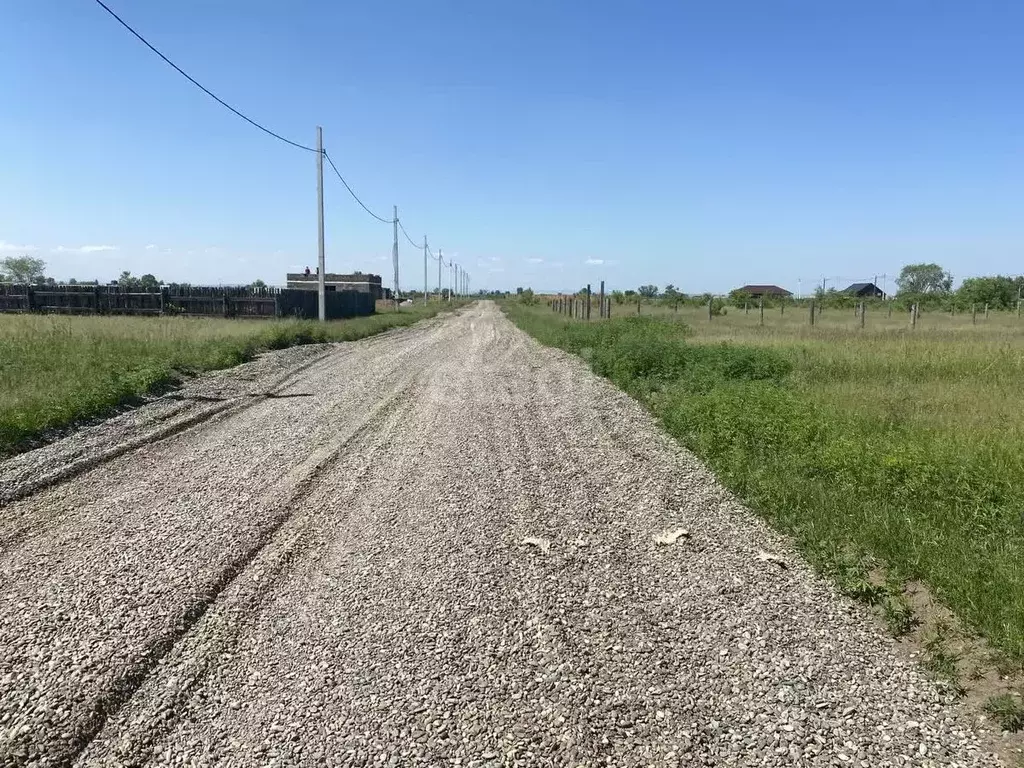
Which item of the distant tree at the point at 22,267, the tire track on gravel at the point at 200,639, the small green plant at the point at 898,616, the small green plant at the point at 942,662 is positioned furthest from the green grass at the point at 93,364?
the distant tree at the point at 22,267

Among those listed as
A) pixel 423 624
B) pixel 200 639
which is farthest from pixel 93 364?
pixel 423 624

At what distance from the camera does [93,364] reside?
12852mm

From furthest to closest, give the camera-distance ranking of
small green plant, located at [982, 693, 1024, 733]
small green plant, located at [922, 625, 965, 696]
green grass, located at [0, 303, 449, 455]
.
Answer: green grass, located at [0, 303, 449, 455]
small green plant, located at [922, 625, 965, 696]
small green plant, located at [982, 693, 1024, 733]

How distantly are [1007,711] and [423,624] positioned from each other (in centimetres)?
294

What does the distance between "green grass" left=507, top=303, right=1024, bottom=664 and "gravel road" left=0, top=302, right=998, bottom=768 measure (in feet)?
1.66

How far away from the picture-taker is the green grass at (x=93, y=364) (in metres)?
9.01

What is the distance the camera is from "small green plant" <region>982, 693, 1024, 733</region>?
3.12 meters

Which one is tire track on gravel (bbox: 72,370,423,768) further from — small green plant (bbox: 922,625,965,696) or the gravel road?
small green plant (bbox: 922,625,965,696)

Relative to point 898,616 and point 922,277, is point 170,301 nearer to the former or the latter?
point 898,616

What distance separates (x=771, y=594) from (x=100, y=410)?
31.3ft

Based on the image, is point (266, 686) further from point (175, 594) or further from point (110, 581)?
point (110, 581)

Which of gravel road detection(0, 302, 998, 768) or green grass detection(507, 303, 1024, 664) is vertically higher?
green grass detection(507, 303, 1024, 664)

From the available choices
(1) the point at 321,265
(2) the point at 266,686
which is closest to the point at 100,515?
(2) the point at 266,686

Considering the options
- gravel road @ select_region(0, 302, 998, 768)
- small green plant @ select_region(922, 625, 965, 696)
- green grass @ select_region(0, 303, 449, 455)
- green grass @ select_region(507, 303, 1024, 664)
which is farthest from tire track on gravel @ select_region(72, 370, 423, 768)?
green grass @ select_region(0, 303, 449, 455)
